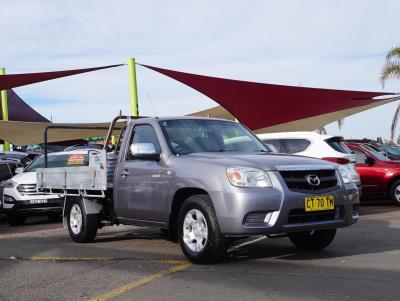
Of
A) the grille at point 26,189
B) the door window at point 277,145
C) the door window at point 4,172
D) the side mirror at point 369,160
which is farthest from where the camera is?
the door window at point 4,172

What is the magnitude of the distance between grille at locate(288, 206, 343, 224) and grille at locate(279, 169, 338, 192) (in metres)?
0.25

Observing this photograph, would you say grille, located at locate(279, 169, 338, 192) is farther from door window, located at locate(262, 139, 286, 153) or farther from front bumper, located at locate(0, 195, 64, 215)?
front bumper, located at locate(0, 195, 64, 215)

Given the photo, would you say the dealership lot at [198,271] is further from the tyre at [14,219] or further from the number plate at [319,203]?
the tyre at [14,219]

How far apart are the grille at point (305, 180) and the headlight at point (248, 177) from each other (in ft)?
0.73

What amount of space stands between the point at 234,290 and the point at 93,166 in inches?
144

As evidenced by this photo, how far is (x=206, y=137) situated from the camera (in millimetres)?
7586

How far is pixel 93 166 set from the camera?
834cm

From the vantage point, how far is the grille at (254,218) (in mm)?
6141

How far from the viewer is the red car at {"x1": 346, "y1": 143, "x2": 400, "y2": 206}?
543 inches

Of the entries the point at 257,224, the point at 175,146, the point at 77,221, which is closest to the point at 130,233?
the point at 77,221

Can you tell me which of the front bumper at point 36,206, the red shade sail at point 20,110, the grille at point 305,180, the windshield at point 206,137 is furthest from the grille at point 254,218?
the red shade sail at point 20,110

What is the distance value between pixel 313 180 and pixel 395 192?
316 inches

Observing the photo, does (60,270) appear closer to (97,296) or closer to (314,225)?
(97,296)

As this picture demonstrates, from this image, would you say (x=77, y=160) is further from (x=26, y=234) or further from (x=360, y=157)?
(x=360, y=157)
